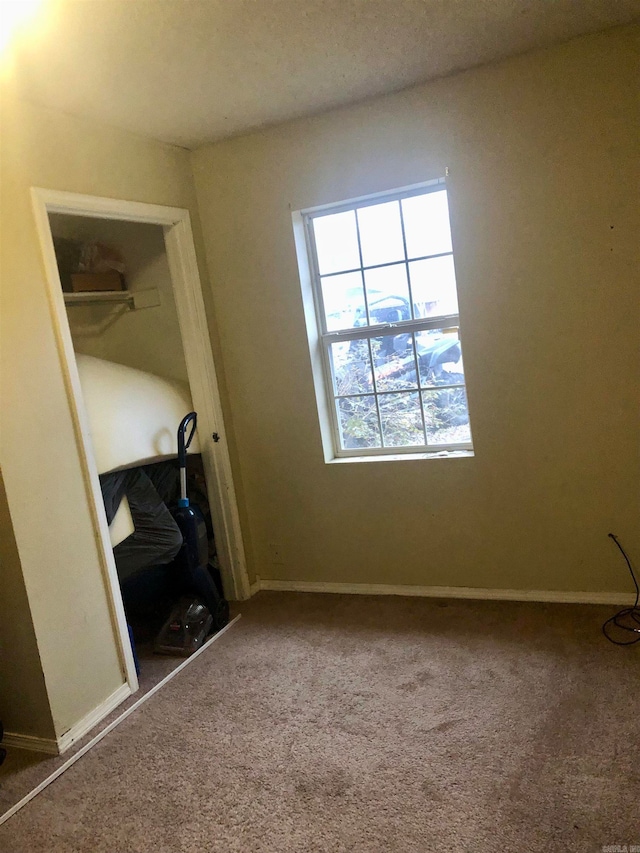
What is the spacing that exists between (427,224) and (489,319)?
23.7 inches

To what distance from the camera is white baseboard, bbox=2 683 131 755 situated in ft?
7.99

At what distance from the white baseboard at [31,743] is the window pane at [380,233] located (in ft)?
8.51

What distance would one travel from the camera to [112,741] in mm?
2475

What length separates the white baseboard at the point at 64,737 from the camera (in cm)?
244

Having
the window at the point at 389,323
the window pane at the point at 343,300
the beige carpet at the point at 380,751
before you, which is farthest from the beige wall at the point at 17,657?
the window pane at the point at 343,300

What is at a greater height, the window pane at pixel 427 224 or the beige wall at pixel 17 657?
the window pane at pixel 427 224

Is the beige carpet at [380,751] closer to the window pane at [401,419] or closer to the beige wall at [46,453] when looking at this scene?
the beige wall at [46,453]

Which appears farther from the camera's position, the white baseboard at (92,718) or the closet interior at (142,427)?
the closet interior at (142,427)

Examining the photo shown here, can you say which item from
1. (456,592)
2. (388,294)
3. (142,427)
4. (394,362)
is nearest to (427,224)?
(388,294)

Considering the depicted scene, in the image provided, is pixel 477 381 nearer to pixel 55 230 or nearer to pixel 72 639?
pixel 72 639

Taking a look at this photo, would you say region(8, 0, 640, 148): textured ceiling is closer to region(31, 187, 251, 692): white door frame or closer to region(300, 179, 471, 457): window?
region(31, 187, 251, 692): white door frame

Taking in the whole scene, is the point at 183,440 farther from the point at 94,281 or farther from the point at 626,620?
the point at 626,620

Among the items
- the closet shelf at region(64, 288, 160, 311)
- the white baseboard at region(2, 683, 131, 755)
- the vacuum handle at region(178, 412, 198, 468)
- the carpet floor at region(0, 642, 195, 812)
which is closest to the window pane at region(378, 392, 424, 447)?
the vacuum handle at region(178, 412, 198, 468)

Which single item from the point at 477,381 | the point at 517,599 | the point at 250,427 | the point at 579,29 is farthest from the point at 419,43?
the point at 517,599
